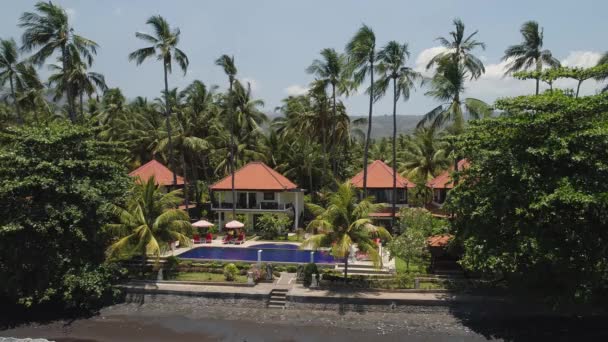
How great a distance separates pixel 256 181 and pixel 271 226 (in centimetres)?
428

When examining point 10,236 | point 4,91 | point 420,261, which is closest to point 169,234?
point 10,236

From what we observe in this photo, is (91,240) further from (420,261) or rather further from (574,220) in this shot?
(574,220)

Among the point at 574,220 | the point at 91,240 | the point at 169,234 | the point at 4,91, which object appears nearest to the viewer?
the point at 574,220

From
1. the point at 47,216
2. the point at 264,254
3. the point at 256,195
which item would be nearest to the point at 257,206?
the point at 256,195

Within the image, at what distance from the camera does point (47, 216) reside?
64.1 feet

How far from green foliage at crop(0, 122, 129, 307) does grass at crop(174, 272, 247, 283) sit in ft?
13.7

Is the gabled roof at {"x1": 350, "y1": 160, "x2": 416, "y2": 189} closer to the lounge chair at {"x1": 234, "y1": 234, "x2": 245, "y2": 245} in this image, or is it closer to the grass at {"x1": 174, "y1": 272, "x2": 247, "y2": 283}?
the lounge chair at {"x1": 234, "y1": 234, "x2": 245, "y2": 245}

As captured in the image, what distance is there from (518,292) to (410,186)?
16.6 metres

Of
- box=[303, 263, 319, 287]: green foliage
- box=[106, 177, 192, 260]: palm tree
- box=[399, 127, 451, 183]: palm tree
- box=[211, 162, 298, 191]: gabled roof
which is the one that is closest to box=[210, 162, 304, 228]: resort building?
box=[211, 162, 298, 191]: gabled roof

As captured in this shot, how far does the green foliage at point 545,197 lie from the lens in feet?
51.1

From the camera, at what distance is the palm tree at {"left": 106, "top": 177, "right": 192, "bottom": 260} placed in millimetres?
21844

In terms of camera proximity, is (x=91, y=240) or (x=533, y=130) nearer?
(x=533, y=130)

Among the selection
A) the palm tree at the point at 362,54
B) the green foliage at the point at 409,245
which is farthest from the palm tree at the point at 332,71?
the green foliage at the point at 409,245

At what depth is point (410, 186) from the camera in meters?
35.0
